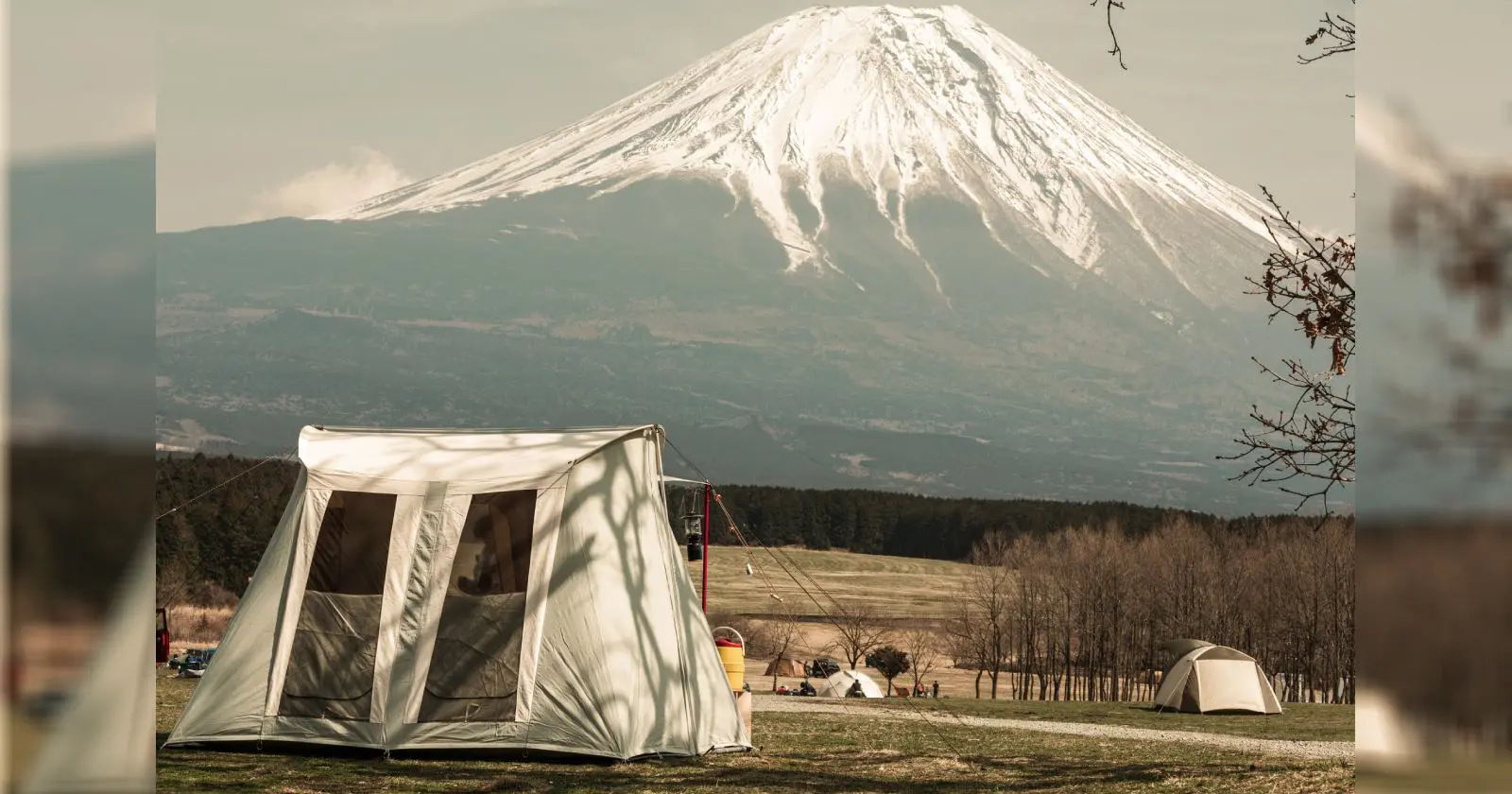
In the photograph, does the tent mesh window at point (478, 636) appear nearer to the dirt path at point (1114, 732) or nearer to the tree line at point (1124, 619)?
the dirt path at point (1114, 732)

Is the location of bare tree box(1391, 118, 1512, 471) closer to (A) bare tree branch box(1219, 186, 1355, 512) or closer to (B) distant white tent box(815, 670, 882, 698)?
(A) bare tree branch box(1219, 186, 1355, 512)

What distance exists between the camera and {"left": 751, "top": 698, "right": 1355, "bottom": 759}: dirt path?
1748cm

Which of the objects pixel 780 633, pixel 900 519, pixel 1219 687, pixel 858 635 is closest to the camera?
pixel 1219 687

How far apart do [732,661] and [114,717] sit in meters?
13.8

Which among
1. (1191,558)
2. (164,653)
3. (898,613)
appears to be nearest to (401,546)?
(164,653)

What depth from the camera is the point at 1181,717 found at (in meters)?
25.9

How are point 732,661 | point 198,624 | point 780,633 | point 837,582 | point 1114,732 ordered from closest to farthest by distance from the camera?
1. point 732,661
2. point 1114,732
3. point 198,624
4. point 780,633
5. point 837,582

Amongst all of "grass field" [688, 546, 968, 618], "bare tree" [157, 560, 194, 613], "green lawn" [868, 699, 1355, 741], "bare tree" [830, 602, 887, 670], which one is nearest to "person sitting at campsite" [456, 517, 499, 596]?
"green lawn" [868, 699, 1355, 741]

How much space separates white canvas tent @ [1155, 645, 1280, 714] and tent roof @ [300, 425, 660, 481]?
16.9 m

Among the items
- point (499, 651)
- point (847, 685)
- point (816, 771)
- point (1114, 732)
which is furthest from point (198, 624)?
point (816, 771)

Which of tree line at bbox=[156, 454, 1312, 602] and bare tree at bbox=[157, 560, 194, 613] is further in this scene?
tree line at bbox=[156, 454, 1312, 602]

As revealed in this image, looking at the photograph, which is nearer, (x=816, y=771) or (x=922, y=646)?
(x=816, y=771)

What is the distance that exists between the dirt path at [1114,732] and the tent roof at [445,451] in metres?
7.92

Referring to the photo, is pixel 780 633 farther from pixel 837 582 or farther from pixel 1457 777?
pixel 1457 777
